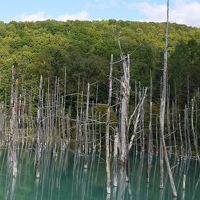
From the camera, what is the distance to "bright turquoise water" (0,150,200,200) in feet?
65.8

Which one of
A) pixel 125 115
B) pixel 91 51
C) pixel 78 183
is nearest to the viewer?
pixel 125 115

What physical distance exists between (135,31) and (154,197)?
121 feet

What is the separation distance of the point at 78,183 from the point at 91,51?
3273 cm

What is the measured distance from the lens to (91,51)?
55.3m

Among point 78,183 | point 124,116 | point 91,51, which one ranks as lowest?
point 78,183

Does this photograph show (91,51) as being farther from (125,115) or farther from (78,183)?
(125,115)

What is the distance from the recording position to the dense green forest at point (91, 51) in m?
→ 44.2

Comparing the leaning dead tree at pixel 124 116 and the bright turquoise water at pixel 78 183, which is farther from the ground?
the leaning dead tree at pixel 124 116

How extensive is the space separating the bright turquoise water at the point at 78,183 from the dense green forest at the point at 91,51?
1357cm

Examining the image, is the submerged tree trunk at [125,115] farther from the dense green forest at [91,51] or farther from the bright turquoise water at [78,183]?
the dense green forest at [91,51]

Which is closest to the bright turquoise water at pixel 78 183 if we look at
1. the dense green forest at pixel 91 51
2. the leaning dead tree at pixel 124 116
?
the leaning dead tree at pixel 124 116

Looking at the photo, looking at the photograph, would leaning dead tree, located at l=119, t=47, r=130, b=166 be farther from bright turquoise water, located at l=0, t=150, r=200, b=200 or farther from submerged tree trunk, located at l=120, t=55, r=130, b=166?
bright turquoise water, located at l=0, t=150, r=200, b=200

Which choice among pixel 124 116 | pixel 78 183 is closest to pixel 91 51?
pixel 78 183

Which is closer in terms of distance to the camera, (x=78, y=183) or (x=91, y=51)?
(x=78, y=183)
